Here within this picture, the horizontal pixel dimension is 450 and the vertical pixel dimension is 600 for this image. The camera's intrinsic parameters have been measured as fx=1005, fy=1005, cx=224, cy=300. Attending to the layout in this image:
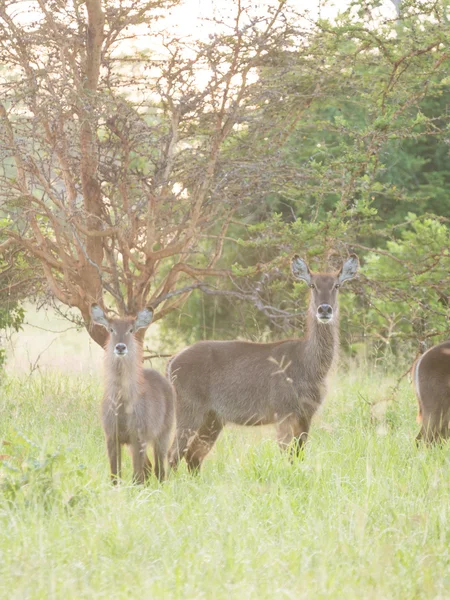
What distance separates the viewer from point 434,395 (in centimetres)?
748

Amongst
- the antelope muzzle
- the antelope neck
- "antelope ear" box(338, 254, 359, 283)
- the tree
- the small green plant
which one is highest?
the tree

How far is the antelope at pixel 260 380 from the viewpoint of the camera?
739 centimetres

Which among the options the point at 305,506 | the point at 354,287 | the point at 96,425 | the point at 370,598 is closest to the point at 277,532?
the point at 305,506

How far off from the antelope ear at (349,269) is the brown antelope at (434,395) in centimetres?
87

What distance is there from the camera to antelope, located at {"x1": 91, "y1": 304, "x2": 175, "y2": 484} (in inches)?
258

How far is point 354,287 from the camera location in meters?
8.81

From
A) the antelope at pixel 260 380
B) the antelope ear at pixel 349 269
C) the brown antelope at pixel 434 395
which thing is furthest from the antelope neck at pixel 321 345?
the brown antelope at pixel 434 395

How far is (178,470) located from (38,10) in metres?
4.51

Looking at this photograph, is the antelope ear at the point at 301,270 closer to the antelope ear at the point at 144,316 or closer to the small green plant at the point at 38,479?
the antelope ear at the point at 144,316

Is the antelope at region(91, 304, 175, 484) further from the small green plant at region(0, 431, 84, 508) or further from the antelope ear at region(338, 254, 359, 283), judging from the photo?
the antelope ear at region(338, 254, 359, 283)

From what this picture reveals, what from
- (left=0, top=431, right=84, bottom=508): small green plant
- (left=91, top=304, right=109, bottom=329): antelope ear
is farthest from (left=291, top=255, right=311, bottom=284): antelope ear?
(left=0, top=431, right=84, bottom=508): small green plant

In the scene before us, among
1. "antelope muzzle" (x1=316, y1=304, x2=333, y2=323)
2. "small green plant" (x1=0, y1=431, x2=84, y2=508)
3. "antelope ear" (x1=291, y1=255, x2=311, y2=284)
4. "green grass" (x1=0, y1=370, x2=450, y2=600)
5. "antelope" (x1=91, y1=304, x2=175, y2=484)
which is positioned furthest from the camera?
"antelope ear" (x1=291, y1=255, x2=311, y2=284)

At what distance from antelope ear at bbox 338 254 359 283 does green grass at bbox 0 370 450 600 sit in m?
1.25

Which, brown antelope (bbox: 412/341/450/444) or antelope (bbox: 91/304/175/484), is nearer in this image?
antelope (bbox: 91/304/175/484)
